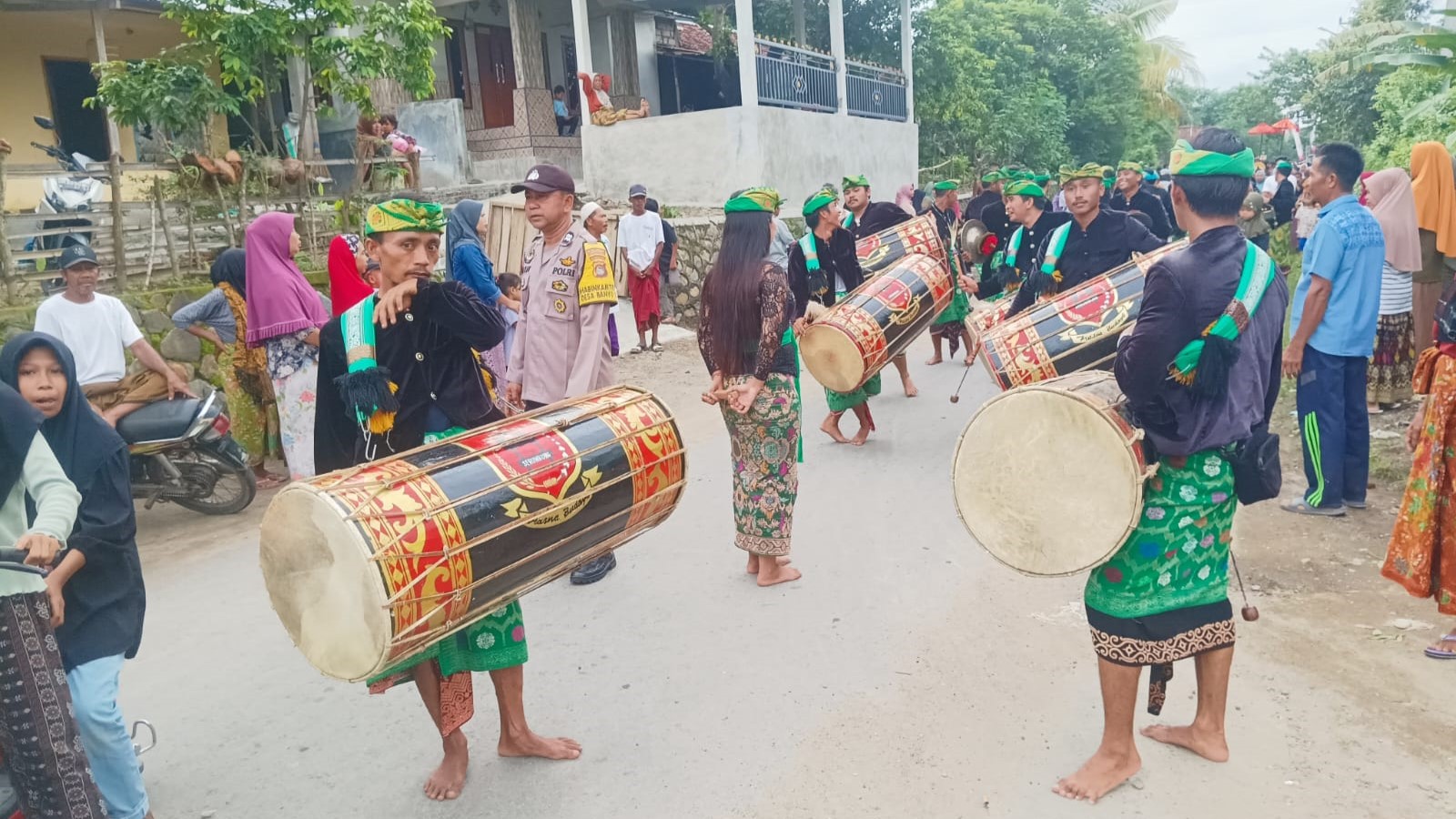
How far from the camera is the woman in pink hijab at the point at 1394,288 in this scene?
215 inches

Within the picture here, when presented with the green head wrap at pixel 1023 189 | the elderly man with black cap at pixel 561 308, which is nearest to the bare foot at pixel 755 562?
the elderly man with black cap at pixel 561 308

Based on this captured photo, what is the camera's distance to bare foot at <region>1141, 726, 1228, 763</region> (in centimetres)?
286

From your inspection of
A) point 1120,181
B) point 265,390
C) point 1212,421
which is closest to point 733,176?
point 1120,181

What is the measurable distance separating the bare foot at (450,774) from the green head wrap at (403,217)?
1.51 metres

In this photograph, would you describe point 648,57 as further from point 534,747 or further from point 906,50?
point 534,747

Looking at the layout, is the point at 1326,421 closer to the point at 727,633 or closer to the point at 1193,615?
the point at 1193,615

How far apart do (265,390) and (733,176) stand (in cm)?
828

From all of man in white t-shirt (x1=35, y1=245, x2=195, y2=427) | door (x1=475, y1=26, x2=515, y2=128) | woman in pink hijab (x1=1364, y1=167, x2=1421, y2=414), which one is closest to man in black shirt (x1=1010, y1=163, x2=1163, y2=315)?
woman in pink hijab (x1=1364, y1=167, x2=1421, y2=414)

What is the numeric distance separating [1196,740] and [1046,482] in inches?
38.1

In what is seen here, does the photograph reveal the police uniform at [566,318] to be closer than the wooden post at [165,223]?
Yes

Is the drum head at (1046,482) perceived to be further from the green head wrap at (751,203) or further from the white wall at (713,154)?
the white wall at (713,154)

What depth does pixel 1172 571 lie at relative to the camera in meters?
2.65


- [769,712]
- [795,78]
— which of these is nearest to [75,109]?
[795,78]

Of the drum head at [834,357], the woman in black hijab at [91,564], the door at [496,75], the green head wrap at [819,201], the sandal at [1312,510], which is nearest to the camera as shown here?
the woman in black hijab at [91,564]
